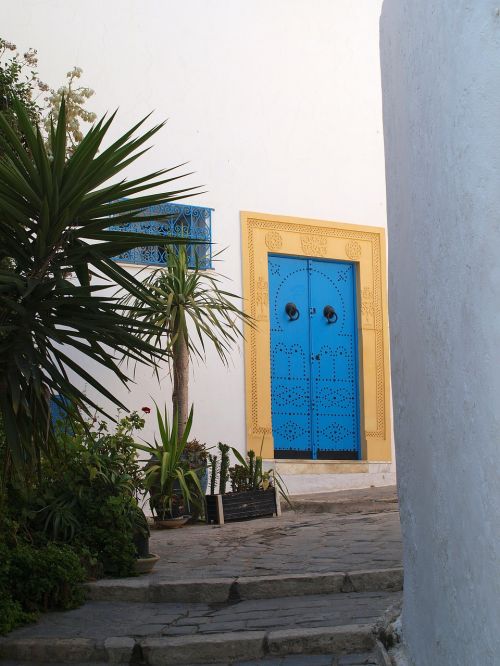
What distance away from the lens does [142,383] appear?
29.7 feet

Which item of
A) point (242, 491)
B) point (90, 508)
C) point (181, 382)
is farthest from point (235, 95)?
point (90, 508)

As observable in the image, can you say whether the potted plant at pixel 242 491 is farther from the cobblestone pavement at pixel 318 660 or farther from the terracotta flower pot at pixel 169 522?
the cobblestone pavement at pixel 318 660

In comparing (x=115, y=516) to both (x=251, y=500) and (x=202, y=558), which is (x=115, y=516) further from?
(x=251, y=500)

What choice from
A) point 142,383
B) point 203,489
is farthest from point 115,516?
point 142,383

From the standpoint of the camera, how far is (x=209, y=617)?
5.14 meters

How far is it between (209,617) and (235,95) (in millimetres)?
6342

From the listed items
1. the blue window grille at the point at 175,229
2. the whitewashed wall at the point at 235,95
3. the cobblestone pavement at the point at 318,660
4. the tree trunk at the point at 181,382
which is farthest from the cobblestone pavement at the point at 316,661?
the blue window grille at the point at 175,229

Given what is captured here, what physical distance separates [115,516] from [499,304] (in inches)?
176

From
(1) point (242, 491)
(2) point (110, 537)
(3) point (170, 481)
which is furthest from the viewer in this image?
(1) point (242, 491)

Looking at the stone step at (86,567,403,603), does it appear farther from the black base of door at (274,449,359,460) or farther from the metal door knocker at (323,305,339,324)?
the metal door knocker at (323,305,339,324)

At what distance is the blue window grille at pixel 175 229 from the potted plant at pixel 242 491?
1846 millimetres

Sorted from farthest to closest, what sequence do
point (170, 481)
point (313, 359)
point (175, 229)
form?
point (313, 359)
point (175, 229)
point (170, 481)

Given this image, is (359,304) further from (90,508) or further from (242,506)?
(90,508)

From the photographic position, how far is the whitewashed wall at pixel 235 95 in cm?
930
